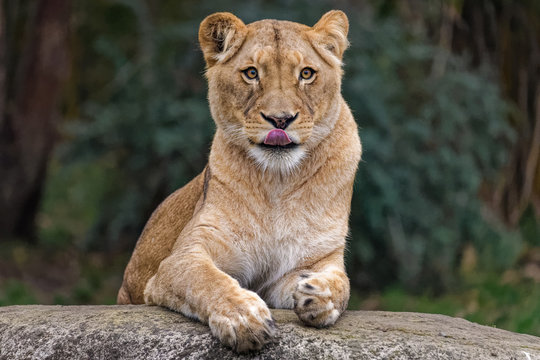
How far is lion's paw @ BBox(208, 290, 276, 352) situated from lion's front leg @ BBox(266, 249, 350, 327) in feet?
0.60

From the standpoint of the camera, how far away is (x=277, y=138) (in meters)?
4.21

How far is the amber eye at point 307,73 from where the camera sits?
14.5ft

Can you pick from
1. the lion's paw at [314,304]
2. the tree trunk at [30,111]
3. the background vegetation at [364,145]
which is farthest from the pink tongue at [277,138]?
the tree trunk at [30,111]

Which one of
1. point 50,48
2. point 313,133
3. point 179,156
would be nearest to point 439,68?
point 179,156

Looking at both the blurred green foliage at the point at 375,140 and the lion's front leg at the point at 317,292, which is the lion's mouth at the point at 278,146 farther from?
the blurred green foliage at the point at 375,140

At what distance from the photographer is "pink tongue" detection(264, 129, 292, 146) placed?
4.19 meters

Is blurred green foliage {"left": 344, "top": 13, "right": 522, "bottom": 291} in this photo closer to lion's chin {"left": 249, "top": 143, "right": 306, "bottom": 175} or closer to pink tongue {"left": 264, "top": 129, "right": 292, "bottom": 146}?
lion's chin {"left": 249, "top": 143, "right": 306, "bottom": 175}

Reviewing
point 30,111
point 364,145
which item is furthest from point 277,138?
point 30,111

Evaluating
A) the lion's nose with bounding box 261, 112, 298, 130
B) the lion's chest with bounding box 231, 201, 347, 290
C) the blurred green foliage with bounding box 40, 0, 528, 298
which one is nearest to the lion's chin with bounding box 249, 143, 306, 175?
the lion's nose with bounding box 261, 112, 298, 130

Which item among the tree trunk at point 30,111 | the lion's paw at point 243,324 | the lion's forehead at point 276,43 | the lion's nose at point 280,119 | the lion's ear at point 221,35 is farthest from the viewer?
the tree trunk at point 30,111

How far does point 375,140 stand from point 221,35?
3830 mm

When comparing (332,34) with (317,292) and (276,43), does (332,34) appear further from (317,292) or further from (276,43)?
(317,292)

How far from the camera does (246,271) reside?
14.7 feet

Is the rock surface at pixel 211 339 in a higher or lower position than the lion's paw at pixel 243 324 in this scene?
lower
